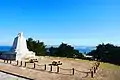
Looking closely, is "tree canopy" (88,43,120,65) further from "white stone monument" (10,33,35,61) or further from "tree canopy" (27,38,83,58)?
"white stone monument" (10,33,35,61)

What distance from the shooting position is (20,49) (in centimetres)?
3988

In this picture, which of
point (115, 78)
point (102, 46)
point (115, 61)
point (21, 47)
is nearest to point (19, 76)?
point (115, 78)

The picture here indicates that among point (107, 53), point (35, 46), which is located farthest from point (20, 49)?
point (107, 53)

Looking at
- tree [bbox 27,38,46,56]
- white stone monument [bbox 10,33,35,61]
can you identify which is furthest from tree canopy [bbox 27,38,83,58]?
white stone monument [bbox 10,33,35,61]

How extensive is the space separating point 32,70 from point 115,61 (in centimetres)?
3132

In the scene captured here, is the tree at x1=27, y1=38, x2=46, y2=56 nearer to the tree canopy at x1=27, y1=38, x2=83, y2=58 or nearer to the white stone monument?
the tree canopy at x1=27, y1=38, x2=83, y2=58

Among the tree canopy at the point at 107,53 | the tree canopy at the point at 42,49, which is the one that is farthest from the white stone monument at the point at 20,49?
the tree canopy at the point at 107,53

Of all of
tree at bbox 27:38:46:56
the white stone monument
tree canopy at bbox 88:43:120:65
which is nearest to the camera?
the white stone monument

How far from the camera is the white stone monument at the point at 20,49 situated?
3828 cm

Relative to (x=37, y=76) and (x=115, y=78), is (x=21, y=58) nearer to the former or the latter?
(x=37, y=76)

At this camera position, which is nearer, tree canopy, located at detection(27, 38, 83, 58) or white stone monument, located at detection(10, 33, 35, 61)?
white stone monument, located at detection(10, 33, 35, 61)

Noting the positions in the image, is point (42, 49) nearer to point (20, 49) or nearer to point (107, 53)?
point (107, 53)

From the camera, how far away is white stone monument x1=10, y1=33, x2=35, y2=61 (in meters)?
38.3

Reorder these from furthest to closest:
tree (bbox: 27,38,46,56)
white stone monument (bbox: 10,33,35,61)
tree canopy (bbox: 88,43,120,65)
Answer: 1. tree (bbox: 27,38,46,56)
2. tree canopy (bbox: 88,43,120,65)
3. white stone monument (bbox: 10,33,35,61)
